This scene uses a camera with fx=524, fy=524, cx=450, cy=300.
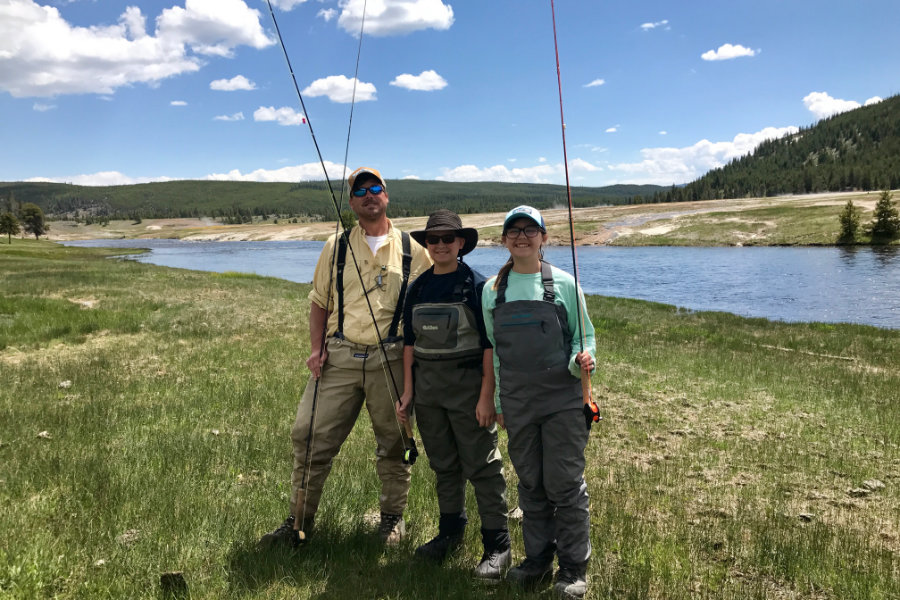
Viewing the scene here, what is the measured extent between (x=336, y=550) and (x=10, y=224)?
394 feet

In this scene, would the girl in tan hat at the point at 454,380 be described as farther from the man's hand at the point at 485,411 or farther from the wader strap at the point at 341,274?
the wader strap at the point at 341,274

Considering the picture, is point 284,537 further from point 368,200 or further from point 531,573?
point 368,200

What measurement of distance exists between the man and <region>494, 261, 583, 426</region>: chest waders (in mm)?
1076

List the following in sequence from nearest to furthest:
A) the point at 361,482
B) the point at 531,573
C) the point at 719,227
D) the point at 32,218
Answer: the point at 531,573 < the point at 361,482 < the point at 719,227 < the point at 32,218

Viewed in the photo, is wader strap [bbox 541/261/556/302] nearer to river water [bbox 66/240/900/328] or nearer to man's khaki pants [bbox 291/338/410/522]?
man's khaki pants [bbox 291/338/410/522]

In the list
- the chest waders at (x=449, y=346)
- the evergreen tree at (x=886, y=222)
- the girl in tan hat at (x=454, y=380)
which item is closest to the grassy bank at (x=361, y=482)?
the girl in tan hat at (x=454, y=380)

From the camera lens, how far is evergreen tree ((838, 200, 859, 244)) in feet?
206

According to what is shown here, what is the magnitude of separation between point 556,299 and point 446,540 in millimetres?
2306

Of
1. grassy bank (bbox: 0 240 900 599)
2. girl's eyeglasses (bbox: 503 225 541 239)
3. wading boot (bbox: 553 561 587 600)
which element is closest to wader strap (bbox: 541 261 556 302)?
girl's eyeglasses (bbox: 503 225 541 239)

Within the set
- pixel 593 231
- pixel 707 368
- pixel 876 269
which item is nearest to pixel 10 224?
pixel 593 231

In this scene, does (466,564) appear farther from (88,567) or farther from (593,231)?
(593,231)

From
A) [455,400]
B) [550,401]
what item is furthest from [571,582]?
[455,400]

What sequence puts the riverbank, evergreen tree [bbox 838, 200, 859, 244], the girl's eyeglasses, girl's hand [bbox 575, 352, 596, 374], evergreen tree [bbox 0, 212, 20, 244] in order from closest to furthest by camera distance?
girl's hand [bbox 575, 352, 596, 374] < the girl's eyeglasses < evergreen tree [bbox 838, 200, 859, 244] < the riverbank < evergreen tree [bbox 0, 212, 20, 244]

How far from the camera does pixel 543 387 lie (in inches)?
→ 152
